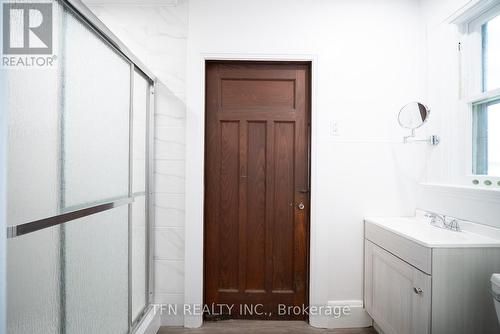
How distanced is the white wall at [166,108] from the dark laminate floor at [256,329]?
155 mm

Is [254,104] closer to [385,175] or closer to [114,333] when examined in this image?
[385,175]

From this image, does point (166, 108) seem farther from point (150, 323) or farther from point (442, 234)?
point (442, 234)

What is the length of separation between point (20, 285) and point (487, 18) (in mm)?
2729

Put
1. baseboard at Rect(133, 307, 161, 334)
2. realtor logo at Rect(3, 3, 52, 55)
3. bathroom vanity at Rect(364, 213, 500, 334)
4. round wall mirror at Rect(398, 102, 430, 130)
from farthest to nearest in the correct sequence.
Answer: round wall mirror at Rect(398, 102, 430, 130), baseboard at Rect(133, 307, 161, 334), bathroom vanity at Rect(364, 213, 500, 334), realtor logo at Rect(3, 3, 52, 55)

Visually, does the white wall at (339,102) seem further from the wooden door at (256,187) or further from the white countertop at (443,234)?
the white countertop at (443,234)

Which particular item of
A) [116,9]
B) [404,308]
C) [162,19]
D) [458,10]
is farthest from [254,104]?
[404,308]

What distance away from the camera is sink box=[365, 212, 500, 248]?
130cm

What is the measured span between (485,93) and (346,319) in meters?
1.80

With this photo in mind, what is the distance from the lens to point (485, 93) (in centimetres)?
155

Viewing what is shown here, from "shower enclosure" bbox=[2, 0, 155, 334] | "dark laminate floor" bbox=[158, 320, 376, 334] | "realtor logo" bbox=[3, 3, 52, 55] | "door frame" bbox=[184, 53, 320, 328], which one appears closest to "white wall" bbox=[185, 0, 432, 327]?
"door frame" bbox=[184, 53, 320, 328]

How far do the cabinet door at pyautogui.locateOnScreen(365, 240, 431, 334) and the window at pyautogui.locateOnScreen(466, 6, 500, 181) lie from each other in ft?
2.37

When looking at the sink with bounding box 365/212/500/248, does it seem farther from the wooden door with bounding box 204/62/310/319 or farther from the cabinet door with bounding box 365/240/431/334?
the wooden door with bounding box 204/62/310/319

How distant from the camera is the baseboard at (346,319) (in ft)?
6.36

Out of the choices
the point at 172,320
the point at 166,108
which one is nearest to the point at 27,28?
the point at 166,108
